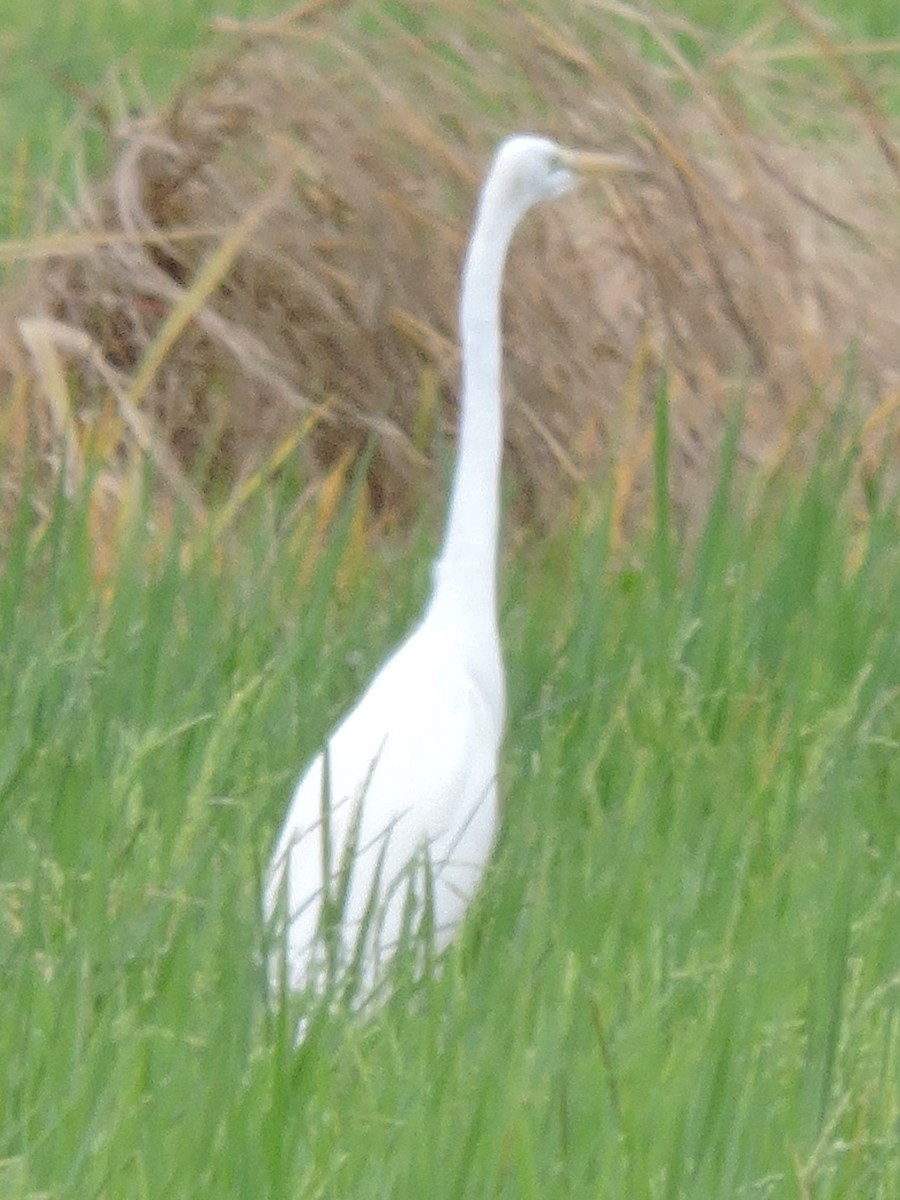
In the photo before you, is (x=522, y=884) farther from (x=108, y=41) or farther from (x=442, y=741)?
(x=108, y=41)

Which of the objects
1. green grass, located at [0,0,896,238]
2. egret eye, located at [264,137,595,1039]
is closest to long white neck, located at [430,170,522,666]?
egret eye, located at [264,137,595,1039]

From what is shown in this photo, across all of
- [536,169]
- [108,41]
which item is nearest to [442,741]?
[536,169]

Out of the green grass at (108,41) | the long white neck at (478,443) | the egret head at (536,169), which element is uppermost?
the green grass at (108,41)

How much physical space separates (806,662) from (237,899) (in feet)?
3.85

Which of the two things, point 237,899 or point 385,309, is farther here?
point 385,309

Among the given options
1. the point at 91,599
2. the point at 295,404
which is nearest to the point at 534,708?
the point at 91,599

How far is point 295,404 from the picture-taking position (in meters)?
4.25

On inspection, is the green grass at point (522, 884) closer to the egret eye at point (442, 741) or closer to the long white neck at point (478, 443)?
the egret eye at point (442, 741)

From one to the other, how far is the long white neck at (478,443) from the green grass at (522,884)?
0.58 ft

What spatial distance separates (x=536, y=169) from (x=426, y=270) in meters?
1.46

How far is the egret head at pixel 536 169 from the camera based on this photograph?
2850 millimetres

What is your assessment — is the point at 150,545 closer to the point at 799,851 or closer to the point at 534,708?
the point at 534,708

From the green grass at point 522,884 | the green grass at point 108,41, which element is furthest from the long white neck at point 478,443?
the green grass at point 108,41

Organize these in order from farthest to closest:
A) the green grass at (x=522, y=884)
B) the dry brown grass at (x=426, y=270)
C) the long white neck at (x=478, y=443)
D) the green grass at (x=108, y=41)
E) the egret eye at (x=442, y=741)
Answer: the green grass at (x=108, y=41), the dry brown grass at (x=426, y=270), the long white neck at (x=478, y=443), the egret eye at (x=442, y=741), the green grass at (x=522, y=884)
